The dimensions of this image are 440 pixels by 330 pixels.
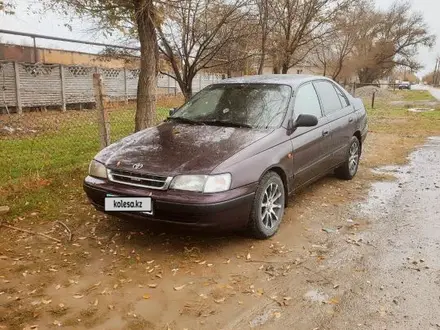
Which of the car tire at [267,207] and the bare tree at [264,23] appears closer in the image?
the car tire at [267,207]

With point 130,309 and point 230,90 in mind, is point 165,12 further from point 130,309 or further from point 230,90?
point 130,309

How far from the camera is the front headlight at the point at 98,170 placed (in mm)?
3862

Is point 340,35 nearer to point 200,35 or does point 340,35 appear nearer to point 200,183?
point 200,35

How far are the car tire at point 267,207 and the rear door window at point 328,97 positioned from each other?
169cm

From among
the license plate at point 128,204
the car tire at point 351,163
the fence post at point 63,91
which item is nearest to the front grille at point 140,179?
the license plate at point 128,204

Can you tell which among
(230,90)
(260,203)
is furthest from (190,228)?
(230,90)

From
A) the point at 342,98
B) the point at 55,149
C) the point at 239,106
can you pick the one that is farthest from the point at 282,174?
the point at 55,149

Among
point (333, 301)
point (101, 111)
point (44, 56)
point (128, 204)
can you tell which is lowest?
point (333, 301)

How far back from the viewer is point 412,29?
47.8 m

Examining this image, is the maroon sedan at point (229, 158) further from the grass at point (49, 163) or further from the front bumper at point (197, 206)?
the grass at point (49, 163)

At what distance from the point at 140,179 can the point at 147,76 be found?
320 cm

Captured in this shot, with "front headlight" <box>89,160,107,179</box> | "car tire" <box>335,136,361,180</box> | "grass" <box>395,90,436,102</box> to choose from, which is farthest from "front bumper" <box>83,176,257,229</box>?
"grass" <box>395,90,436,102</box>

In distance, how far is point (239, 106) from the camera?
4648 mm

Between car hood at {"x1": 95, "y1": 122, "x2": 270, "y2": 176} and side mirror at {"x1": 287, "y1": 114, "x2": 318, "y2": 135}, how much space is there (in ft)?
1.18
